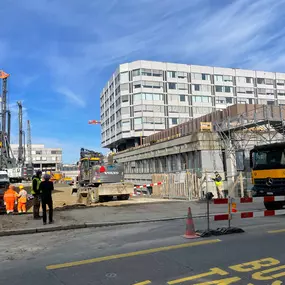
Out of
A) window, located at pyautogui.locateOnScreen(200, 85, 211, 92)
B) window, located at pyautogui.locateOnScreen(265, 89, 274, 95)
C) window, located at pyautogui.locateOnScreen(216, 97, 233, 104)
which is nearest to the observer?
window, located at pyautogui.locateOnScreen(200, 85, 211, 92)

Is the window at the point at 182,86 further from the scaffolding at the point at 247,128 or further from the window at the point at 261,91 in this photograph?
the scaffolding at the point at 247,128

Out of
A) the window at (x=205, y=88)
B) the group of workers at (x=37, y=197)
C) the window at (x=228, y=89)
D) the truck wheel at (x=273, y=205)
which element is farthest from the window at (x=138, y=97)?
the truck wheel at (x=273, y=205)

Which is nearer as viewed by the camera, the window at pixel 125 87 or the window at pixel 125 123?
the window at pixel 125 123

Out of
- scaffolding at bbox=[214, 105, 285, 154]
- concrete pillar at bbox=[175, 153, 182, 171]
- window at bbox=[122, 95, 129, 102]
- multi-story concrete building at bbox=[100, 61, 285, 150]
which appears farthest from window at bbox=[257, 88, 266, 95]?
scaffolding at bbox=[214, 105, 285, 154]

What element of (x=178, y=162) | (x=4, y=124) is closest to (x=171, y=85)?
(x=4, y=124)

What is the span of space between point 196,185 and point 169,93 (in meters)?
57.6

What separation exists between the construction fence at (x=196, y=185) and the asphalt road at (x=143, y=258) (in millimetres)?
10902

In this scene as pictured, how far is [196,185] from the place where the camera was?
65.5ft

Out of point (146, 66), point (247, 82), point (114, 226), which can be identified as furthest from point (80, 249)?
point (247, 82)

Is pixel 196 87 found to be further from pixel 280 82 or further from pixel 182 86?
pixel 280 82

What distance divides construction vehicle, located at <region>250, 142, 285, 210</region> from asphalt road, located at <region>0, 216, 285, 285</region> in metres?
4.02

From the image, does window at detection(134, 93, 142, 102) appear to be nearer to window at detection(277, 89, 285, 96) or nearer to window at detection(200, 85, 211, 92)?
window at detection(200, 85, 211, 92)

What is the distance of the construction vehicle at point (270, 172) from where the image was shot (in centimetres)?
1260

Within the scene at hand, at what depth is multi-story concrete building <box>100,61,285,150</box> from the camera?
73.1m
